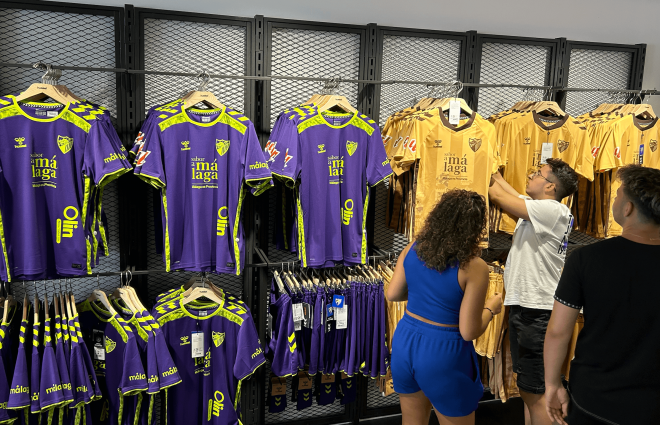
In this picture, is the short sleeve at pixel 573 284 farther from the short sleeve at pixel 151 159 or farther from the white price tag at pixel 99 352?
the white price tag at pixel 99 352

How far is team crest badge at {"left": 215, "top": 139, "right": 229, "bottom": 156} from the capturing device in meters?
2.57

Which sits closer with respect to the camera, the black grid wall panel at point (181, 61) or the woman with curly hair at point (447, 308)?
the woman with curly hair at point (447, 308)

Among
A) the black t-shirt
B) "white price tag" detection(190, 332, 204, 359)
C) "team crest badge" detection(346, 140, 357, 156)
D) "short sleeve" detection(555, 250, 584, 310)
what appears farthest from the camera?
"team crest badge" detection(346, 140, 357, 156)

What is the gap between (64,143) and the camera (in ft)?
7.72

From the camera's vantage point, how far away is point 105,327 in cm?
249

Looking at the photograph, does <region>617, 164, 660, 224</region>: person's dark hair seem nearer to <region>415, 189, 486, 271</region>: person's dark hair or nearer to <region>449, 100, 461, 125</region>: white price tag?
<region>415, 189, 486, 271</region>: person's dark hair

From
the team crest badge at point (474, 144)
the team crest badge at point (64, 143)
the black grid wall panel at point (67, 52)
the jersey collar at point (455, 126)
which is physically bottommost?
the team crest badge at point (64, 143)

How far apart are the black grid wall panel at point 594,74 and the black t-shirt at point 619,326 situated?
8.31ft

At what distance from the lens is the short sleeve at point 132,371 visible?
236 centimetres

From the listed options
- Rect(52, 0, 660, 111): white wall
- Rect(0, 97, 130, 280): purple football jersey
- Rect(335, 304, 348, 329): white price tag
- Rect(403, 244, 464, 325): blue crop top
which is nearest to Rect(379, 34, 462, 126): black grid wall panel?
Rect(52, 0, 660, 111): white wall

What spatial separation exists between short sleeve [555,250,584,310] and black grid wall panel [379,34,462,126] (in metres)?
1.93

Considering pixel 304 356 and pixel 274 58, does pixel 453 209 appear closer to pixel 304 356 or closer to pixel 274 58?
pixel 304 356

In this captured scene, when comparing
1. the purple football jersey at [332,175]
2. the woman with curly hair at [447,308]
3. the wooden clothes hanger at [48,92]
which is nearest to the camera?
the woman with curly hair at [447,308]

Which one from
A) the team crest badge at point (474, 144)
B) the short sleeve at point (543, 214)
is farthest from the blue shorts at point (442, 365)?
the team crest badge at point (474, 144)
